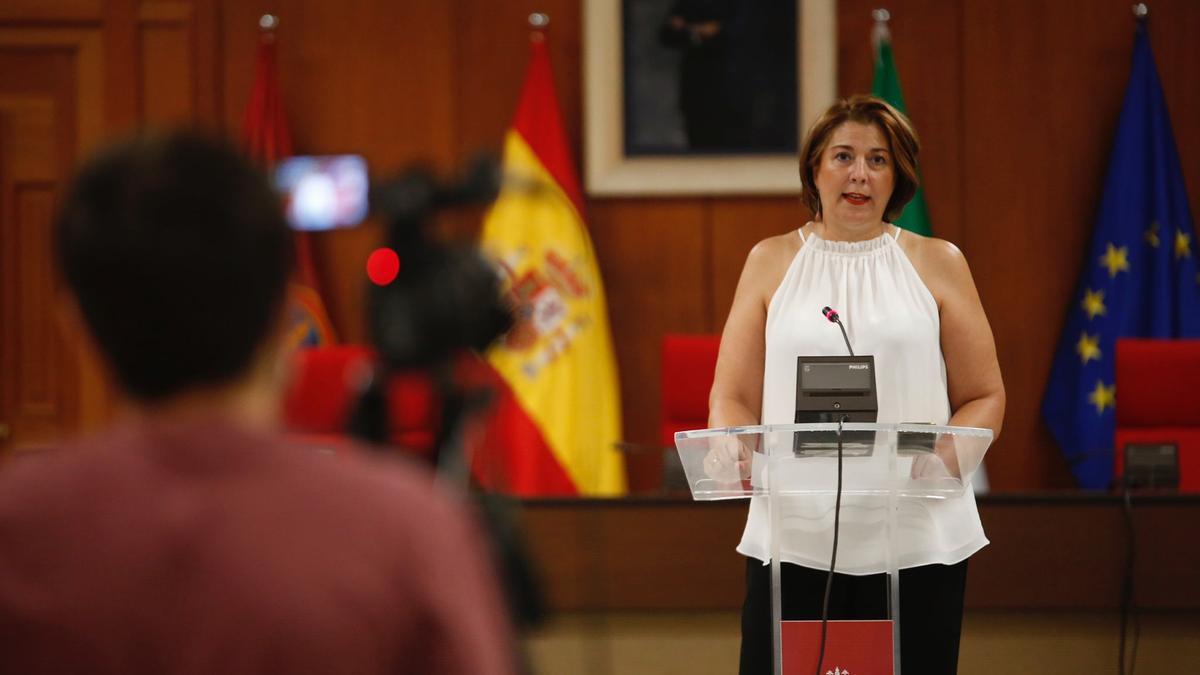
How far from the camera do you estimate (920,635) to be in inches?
90.7

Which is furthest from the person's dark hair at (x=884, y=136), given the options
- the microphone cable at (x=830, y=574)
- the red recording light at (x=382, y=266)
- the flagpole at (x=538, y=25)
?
the flagpole at (x=538, y=25)

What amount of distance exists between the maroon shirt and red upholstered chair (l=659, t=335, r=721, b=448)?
4049mm

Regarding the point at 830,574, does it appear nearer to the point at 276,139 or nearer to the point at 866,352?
→ the point at 866,352

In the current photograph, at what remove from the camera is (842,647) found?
224cm

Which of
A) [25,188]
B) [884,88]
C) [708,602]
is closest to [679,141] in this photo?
[884,88]

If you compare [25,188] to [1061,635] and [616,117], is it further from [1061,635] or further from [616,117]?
[1061,635]

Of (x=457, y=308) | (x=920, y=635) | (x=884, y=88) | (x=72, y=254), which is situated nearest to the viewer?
(x=72, y=254)

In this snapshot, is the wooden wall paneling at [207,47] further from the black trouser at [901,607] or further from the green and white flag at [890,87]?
the black trouser at [901,607]

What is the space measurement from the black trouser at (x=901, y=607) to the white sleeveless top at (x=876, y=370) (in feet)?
0.16

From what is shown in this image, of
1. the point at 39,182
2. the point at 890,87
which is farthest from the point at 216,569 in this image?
the point at 39,182

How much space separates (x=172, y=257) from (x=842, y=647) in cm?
172

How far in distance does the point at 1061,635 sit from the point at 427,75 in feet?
12.3

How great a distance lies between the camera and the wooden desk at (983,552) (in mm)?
4125

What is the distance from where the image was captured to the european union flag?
578 centimetres
